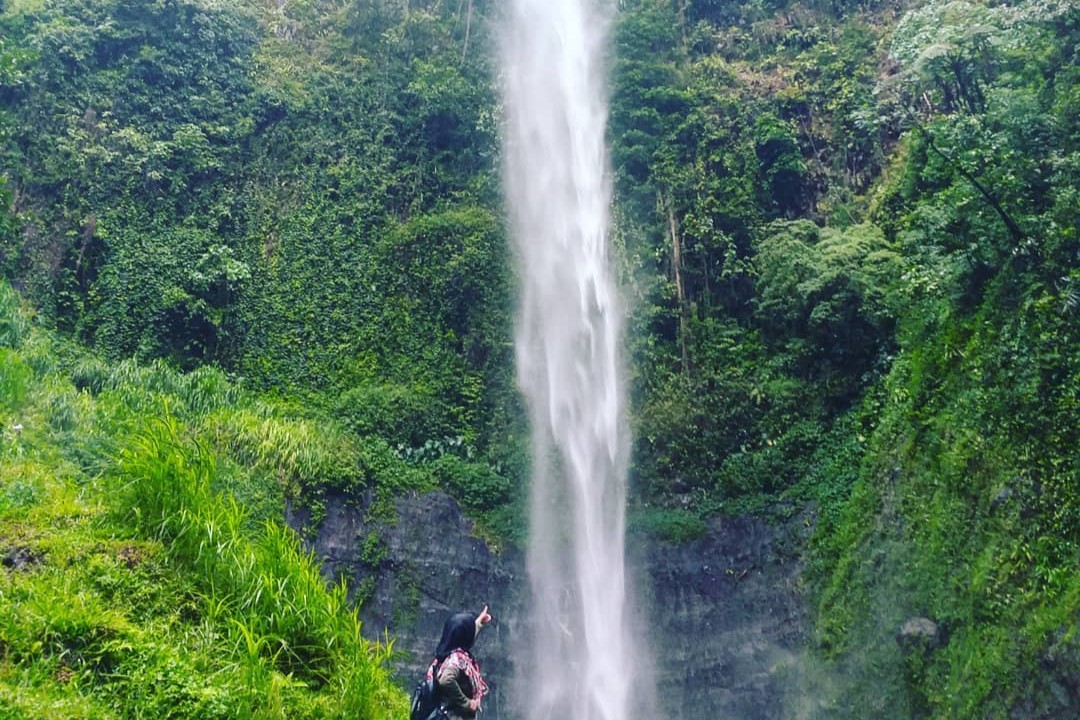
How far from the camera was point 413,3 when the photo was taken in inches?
736

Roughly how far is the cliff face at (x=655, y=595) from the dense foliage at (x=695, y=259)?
444 millimetres

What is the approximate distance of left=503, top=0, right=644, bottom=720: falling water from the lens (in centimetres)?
1084

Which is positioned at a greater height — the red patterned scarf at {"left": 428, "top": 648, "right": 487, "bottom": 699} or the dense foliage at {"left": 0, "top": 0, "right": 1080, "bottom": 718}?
the dense foliage at {"left": 0, "top": 0, "right": 1080, "bottom": 718}

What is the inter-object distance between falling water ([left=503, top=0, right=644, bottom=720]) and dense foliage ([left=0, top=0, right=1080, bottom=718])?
0.46 metres

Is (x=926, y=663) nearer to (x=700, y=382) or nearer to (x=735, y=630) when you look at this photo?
(x=735, y=630)

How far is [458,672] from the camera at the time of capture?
156 inches

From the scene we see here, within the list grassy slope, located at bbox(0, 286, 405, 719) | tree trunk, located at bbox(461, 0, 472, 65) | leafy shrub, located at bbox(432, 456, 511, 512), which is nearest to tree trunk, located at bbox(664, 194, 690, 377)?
leafy shrub, located at bbox(432, 456, 511, 512)

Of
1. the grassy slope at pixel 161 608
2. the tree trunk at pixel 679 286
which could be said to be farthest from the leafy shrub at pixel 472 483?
the grassy slope at pixel 161 608

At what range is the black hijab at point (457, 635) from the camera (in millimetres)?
4039

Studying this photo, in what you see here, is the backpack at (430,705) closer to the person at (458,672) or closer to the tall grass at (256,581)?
the person at (458,672)

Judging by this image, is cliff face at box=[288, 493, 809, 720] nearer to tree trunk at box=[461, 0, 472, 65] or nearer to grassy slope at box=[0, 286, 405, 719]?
grassy slope at box=[0, 286, 405, 719]

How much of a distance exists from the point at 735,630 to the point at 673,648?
0.81 meters

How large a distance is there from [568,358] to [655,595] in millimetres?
4262

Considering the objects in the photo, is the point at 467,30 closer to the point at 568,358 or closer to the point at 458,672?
the point at 568,358
